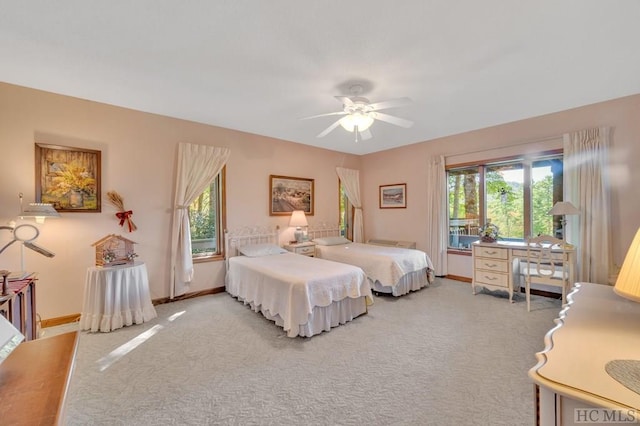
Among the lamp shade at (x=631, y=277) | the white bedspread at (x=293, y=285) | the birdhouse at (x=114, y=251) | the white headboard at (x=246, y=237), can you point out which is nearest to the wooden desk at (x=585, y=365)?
the lamp shade at (x=631, y=277)

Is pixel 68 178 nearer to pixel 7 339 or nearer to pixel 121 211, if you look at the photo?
pixel 121 211

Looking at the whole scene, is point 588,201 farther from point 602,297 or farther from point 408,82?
point 408,82

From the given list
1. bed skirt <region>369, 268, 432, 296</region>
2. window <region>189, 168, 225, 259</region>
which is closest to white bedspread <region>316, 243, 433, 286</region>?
bed skirt <region>369, 268, 432, 296</region>

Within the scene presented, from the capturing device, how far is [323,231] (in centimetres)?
600

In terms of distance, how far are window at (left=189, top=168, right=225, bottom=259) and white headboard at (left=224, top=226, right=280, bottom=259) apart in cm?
13

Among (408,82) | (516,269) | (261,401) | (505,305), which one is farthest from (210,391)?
(516,269)

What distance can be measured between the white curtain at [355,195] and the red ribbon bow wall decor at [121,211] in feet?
13.7

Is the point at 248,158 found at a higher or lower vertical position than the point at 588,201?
higher

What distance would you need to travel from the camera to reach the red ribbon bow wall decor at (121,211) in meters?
3.54

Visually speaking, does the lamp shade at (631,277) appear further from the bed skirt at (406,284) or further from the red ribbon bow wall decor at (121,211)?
the red ribbon bow wall decor at (121,211)

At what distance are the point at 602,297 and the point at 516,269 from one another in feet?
9.09

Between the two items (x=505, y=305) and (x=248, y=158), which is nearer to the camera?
(x=505, y=305)

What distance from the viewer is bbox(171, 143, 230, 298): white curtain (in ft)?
13.1

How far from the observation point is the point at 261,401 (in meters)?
1.95
